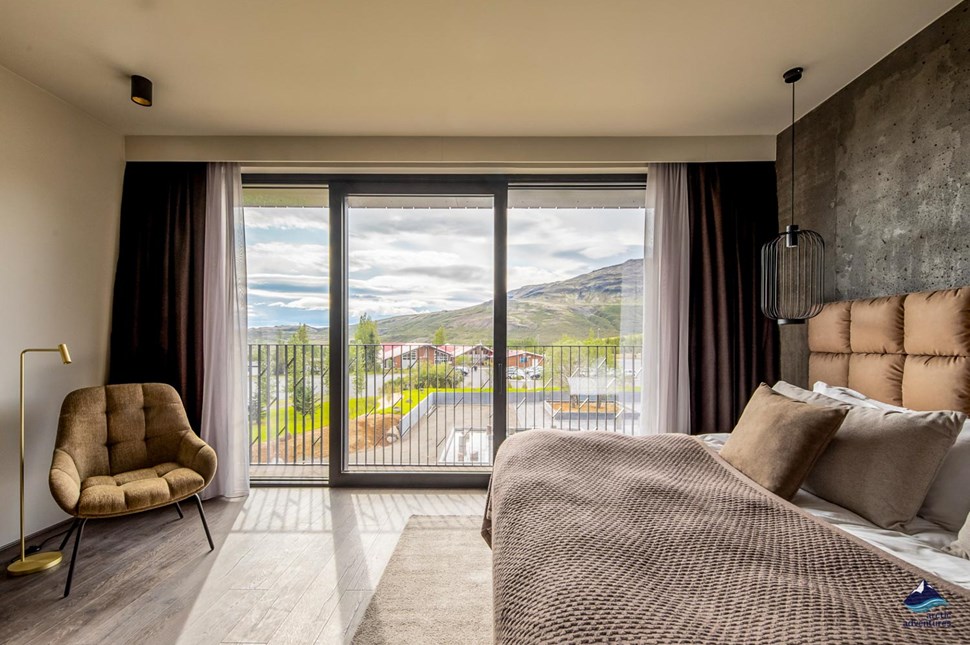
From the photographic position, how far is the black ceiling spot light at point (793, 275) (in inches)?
110

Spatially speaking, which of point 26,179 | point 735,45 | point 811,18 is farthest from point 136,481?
point 811,18

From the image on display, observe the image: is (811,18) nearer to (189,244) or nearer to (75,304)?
(189,244)

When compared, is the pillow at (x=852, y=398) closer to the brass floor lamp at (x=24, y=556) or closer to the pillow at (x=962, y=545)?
the pillow at (x=962, y=545)

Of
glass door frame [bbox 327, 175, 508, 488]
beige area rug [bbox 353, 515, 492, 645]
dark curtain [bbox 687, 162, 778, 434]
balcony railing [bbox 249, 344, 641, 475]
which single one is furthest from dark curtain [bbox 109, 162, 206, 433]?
dark curtain [bbox 687, 162, 778, 434]

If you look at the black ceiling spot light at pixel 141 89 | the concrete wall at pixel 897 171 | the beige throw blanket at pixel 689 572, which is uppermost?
the black ceiling spot light at pixel 141 89

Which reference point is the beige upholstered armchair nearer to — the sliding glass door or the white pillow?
the sliding glass door

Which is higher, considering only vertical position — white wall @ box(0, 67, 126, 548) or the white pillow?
white wall @ box(0, 67, 126, 548)

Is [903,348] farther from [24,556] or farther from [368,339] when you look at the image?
[24,556]

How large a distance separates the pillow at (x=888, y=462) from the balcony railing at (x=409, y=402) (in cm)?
223

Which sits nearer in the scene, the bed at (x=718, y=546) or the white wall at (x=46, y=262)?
the bed at (x=718, y=546)

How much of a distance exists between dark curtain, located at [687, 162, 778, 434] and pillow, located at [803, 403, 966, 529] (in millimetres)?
1621

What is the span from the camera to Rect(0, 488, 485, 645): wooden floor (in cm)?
189

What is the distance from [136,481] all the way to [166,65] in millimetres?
2305

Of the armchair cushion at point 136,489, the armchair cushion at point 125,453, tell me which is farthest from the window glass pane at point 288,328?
the armchair cushion at point 136,489
